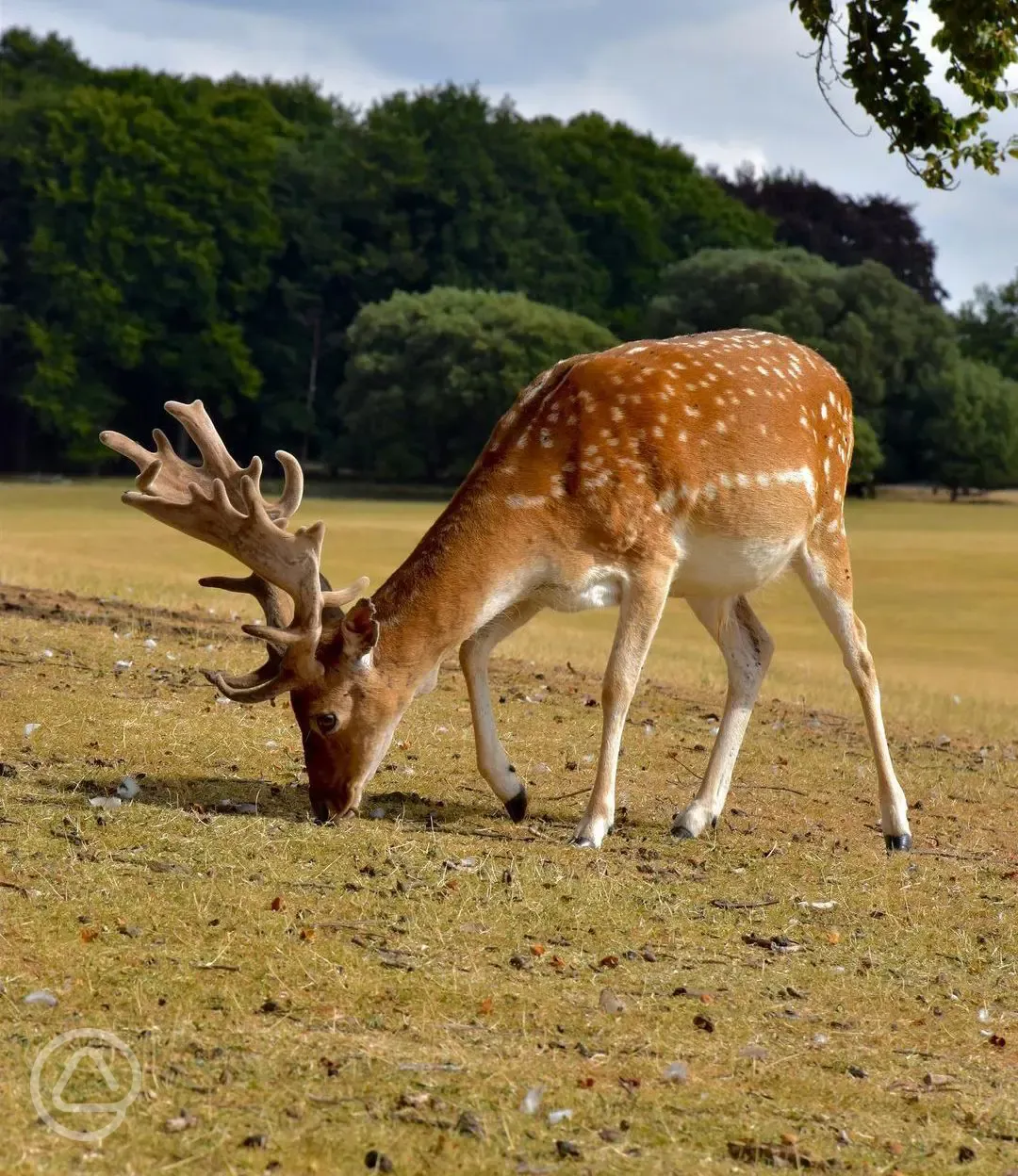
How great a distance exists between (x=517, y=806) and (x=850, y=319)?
55.8 meters

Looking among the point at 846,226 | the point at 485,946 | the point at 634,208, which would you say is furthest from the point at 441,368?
the point at 485,946

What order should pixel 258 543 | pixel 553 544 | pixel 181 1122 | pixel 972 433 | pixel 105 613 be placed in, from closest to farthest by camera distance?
pixel 181 1122
pixel 258 543
pixel 553 544
pixel 105 613
pixel 972 433

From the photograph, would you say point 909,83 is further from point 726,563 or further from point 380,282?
point 380,282

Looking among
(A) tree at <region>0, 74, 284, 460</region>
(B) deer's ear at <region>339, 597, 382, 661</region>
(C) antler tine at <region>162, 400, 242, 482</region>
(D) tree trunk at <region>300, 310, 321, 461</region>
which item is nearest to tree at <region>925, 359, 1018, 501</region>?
(D) tree trunk at <region>300, 310, 321, 461</region>

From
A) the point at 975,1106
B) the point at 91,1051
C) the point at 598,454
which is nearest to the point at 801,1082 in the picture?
the point at 975,1106

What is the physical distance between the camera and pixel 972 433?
65375 mm

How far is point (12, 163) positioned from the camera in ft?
243

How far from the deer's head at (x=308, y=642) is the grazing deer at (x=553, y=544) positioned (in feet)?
0.04

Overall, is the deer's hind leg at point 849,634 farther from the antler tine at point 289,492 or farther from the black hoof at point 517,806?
the antler tine at point 289,492

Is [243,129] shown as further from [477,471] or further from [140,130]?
[477,471]

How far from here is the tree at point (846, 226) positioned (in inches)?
3317

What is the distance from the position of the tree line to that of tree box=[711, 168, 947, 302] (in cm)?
19

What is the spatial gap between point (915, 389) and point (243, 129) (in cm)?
3160

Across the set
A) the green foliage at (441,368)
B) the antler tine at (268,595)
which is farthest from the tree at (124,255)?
the antler tine at (268,595)
